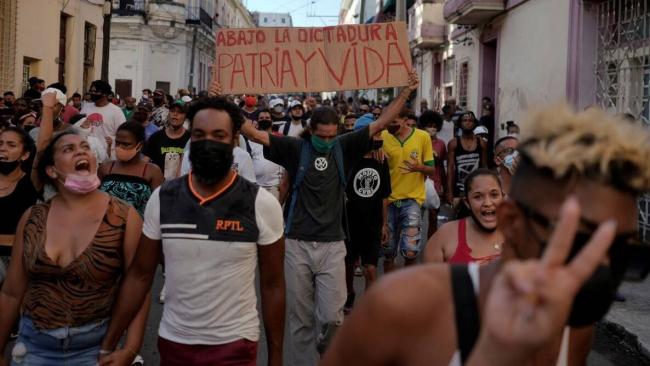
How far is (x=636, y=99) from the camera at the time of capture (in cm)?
1029

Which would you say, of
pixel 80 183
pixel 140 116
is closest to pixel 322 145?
pixel 80 183

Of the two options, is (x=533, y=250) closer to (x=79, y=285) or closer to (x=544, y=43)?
(x=79, y=285)

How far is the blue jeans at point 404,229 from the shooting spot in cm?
709

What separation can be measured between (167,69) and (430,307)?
43552mm

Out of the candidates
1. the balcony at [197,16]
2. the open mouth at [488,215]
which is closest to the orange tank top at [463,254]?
the open mouth at [488,215]

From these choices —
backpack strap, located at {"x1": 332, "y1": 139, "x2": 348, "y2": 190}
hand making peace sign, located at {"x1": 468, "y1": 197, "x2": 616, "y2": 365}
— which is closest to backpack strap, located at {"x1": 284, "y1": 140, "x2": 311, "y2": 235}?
backpack strap, located at {"x1": 332, "y1": 139, "x2": 348, "y2": 190}

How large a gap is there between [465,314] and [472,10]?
1651 cm

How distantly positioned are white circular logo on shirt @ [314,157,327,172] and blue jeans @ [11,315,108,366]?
2167 mm

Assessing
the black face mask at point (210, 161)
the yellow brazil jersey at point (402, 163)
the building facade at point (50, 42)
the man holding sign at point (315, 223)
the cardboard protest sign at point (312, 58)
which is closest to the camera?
the black face mask at point (210, 161)

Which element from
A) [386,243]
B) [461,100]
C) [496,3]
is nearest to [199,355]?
[386,243]

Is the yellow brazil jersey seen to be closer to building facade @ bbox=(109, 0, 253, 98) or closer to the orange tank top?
the orange tank top

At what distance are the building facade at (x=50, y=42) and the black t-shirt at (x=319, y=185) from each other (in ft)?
45.9

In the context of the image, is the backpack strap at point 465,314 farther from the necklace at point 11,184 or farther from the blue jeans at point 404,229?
the blue jeans at point 404,229

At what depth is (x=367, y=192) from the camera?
665 cm
